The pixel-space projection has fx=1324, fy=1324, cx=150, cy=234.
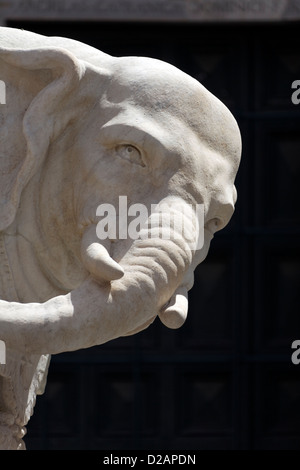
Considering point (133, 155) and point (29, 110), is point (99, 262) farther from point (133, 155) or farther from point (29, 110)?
point (29, 110)

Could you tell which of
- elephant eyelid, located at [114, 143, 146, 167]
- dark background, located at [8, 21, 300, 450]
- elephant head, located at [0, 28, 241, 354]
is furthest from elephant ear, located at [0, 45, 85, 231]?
dark background, located at [8, 21, 300, 450]

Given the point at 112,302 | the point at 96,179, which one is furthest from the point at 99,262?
the point at 96,179

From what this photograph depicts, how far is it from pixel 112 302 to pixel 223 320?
2.51 m

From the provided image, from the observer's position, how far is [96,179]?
201 cm

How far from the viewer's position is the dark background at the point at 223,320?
4.37m

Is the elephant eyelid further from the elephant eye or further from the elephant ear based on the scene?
the elephant ear

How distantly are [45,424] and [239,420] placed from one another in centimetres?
64

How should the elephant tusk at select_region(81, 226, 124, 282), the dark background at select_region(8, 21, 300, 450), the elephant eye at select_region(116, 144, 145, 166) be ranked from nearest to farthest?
the elephant tusk at select_region(81, 226, 124, 282), the elephant eye at select_region(116, 144, 145, 166), the dark background at select_region(8, 21, 300, 450)

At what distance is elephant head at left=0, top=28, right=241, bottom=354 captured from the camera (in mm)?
1919

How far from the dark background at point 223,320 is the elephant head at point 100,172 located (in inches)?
89.4

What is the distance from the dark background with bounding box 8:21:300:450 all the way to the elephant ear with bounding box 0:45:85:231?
2.32 metres

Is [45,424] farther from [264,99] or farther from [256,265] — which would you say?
[264,99]

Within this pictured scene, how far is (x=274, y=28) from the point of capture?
14.5 feet
